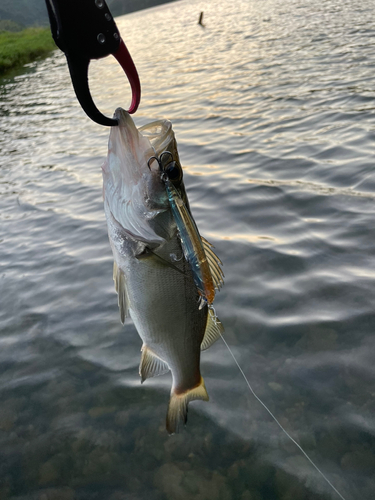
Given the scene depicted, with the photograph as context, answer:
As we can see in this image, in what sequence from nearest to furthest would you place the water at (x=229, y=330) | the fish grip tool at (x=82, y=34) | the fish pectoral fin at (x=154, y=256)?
the fish grip tool at (x=82, y=34), the fish pectoral fin at (x=154, y=256), the water at (x=229, y=330)

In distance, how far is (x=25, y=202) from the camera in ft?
28.8

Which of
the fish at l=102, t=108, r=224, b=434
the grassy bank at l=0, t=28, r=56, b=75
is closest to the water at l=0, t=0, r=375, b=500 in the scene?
the fish at l=102, t=108, r=224, b=434

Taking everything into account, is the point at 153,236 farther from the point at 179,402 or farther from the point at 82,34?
the point at 179,402

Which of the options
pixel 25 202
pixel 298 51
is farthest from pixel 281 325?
pixel 298 51

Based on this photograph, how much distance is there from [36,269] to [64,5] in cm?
490

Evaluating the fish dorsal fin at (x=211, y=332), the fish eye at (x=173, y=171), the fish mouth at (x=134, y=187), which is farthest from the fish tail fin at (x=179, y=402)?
the fish eye at (x=173, y=171)

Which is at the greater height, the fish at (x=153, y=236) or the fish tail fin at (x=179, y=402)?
the fish at (x=153, y=236)

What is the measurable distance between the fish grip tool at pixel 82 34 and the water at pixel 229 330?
248 centimetres

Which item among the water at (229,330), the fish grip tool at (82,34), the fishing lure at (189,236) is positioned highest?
the fish grip tool at (82,34)

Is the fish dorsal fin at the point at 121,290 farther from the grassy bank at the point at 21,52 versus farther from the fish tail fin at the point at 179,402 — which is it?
the grassy bank at the point at 21,52

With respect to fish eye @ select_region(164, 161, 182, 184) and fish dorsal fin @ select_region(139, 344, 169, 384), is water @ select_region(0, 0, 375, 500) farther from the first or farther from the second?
fish eye @ select_region(164, 161, 182, 184)

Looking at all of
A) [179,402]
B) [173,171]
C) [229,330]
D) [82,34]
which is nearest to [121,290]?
[173,171]

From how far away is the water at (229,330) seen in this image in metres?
3.04

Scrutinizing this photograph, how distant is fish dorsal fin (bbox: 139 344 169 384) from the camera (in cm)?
258
